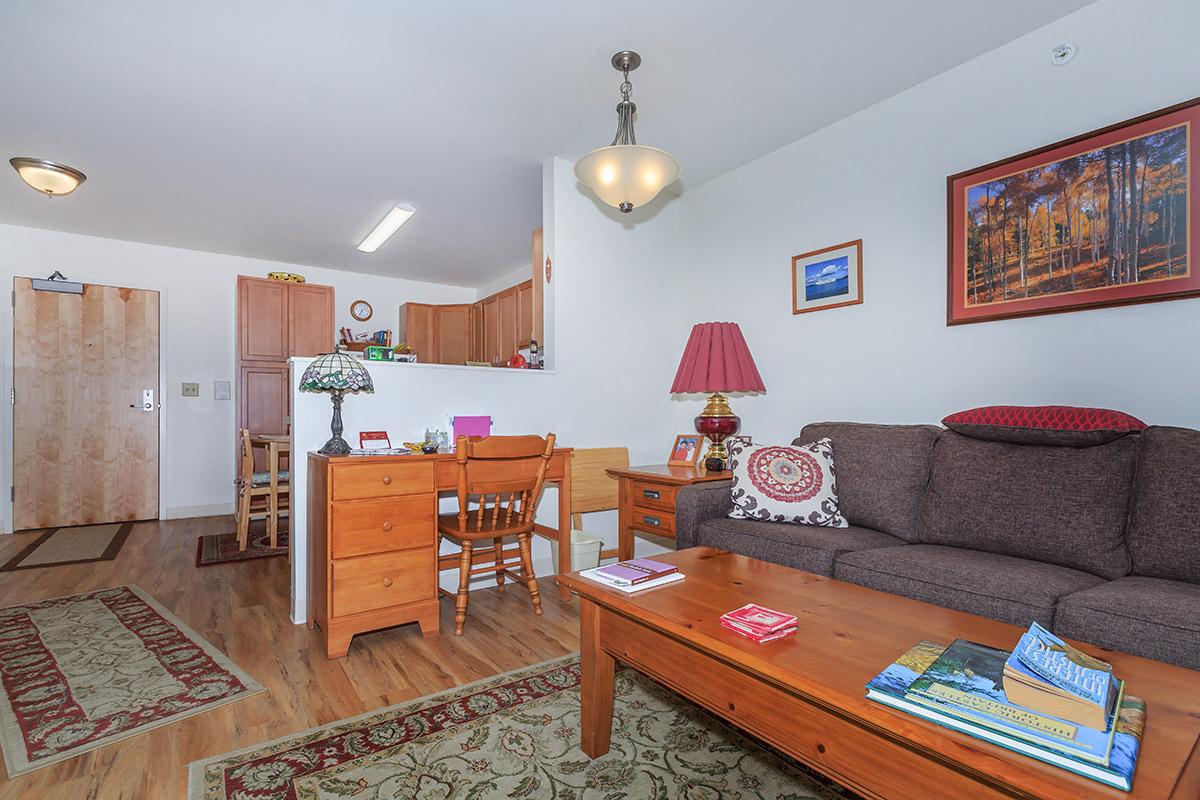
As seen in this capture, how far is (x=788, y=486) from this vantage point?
8.21 ft

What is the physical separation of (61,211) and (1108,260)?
21.4ft

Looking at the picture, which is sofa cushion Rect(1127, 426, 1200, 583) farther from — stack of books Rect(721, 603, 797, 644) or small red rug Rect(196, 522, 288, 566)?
small red rug Rect(196, 522, 288, 566)

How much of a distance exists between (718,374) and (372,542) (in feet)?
6.48

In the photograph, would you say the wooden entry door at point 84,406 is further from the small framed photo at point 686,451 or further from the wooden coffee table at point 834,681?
the wooden coffee table at point 834,681

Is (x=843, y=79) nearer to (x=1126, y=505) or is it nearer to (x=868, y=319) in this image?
(x=868, y=319)

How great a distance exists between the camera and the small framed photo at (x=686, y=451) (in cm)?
352

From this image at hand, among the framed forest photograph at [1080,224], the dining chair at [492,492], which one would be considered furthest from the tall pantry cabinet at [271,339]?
the framed forest photograph at [1080,224]

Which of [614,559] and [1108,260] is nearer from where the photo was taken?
[1108,260]

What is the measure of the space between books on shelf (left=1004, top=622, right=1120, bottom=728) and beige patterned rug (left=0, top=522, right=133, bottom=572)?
16.3 feet

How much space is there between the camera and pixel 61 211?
4309mm

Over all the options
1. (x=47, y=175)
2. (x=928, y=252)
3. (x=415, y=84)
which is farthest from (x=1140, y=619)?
(x=47, y=175)

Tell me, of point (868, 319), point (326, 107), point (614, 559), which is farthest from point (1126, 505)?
point (326, 107)

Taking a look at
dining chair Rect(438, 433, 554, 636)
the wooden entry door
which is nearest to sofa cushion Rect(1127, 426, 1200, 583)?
dining chair Rect(438, 433, 554, 636)

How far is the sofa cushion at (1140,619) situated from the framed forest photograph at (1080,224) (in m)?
1.12
